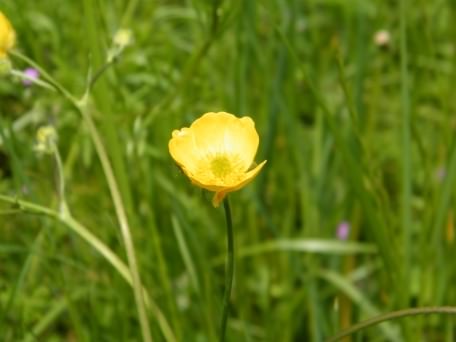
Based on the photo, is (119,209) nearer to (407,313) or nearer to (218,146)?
(218,146)

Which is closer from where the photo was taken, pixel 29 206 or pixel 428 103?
pixel 29 206

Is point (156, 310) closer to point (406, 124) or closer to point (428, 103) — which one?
point (406, 124)

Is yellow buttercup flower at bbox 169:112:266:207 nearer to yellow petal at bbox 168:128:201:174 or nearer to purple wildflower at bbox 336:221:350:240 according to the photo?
yellow petal at bbox 168:128:201:174

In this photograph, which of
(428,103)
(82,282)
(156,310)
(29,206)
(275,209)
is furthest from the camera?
(428,103)

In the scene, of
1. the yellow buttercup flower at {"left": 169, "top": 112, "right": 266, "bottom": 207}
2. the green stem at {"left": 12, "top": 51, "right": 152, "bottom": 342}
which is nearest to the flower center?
the yellow buttercup flower at {"left": 169, "top": 112, "right": 266, "bottom": 207}

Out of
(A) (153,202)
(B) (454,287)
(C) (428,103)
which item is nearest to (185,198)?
(A) (153,202)

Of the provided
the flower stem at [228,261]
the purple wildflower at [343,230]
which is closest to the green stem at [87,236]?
the flower stem at [228,261]
